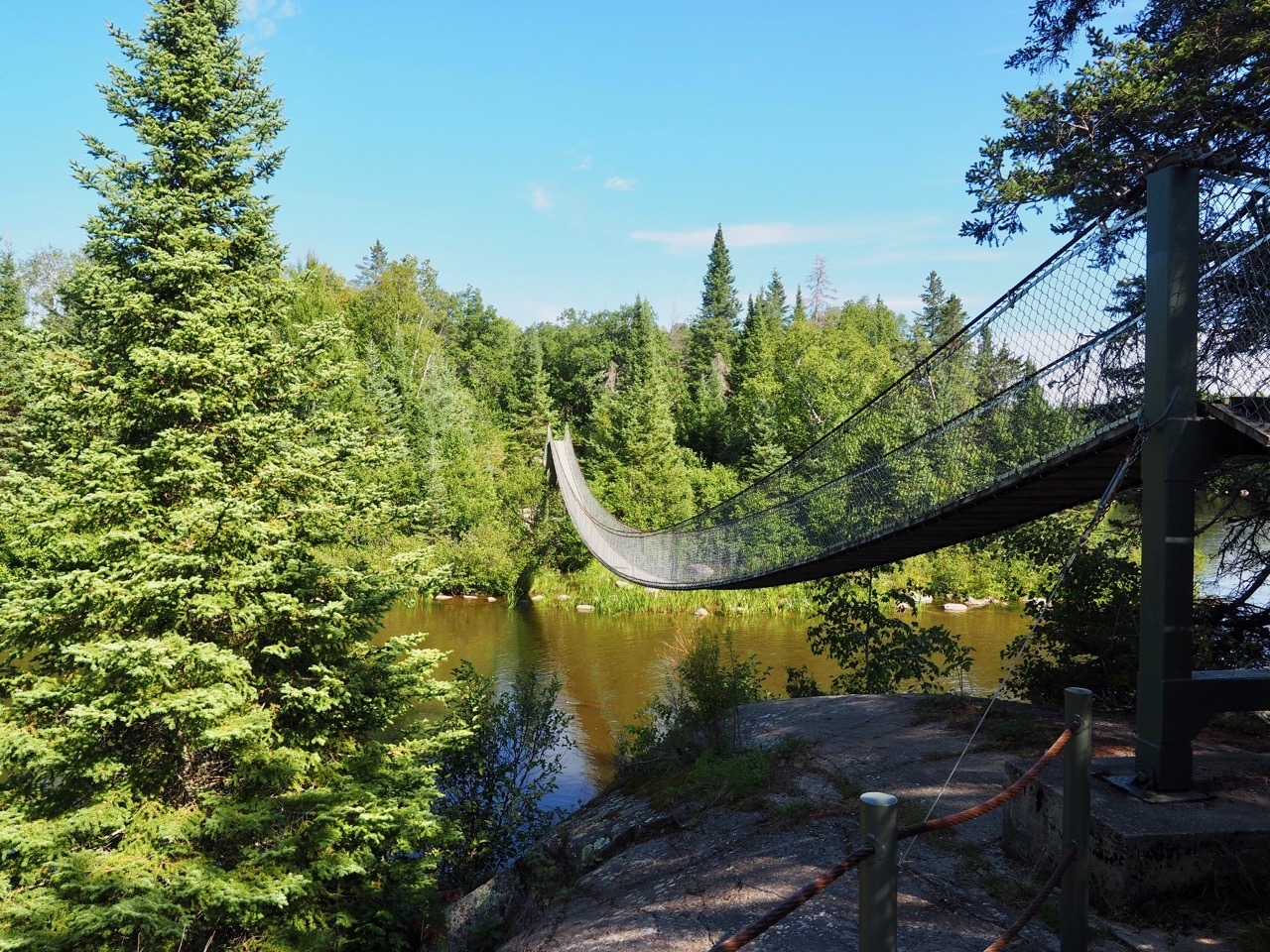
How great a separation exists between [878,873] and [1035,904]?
17.6 inches

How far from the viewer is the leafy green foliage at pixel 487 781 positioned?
4969mm

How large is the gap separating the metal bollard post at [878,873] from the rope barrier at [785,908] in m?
0.02

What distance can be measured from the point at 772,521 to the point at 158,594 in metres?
3.51

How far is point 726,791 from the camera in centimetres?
328

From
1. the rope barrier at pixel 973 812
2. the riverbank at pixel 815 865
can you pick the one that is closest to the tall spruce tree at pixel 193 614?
the riverbank at pixel 815 865

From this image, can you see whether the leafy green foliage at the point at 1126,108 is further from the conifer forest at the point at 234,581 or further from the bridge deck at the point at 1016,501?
the bridge deck at the point at 1016,501

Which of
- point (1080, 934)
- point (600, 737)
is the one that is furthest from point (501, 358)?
point (1080, 934)

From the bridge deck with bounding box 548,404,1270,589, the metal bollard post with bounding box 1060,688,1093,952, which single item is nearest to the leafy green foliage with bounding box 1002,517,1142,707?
the bridge deck with bounding box 548,404,1270,589

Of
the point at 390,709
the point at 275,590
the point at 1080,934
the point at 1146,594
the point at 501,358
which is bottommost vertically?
the point at 390,709

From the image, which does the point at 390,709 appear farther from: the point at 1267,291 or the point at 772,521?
the point at 1267,291

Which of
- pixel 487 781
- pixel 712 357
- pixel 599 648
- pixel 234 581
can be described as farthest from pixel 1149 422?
pixel 712 357

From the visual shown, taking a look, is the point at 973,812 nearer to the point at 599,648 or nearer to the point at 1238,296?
the point at 1238,296

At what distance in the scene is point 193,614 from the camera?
168 inches

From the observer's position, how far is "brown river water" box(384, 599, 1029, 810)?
802 centimetres
